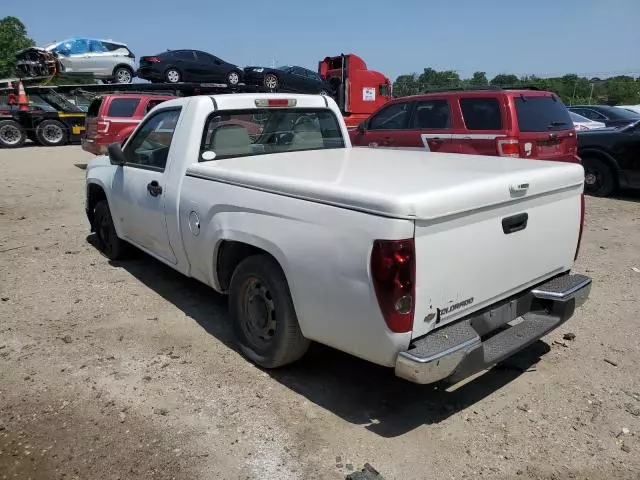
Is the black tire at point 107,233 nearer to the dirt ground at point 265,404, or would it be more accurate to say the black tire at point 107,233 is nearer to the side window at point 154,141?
the dirt ground at point 265,404

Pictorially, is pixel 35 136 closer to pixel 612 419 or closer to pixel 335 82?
pixel 335 82

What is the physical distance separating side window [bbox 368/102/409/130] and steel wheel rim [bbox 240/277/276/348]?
6.09 metres

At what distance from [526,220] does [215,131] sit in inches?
95.4

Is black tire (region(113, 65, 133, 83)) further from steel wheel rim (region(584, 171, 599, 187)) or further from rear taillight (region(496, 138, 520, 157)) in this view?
steel wheel rim (region(584, 171, 599, 187))

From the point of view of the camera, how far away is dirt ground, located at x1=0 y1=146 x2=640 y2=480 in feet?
8.84

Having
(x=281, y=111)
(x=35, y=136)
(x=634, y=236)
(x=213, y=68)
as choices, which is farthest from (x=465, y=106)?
(x=35, y=136)

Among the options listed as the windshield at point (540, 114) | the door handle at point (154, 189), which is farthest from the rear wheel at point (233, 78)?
the door handle at point (154, 189)

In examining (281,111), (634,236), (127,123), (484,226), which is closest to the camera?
(484,226)

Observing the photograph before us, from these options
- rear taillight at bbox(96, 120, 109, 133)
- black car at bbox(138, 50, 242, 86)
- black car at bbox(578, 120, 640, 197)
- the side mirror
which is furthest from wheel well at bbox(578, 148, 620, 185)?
black car at bbox(138, 50, 242, 86)

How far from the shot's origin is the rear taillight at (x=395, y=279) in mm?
2463

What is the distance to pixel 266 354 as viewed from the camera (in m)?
3.46

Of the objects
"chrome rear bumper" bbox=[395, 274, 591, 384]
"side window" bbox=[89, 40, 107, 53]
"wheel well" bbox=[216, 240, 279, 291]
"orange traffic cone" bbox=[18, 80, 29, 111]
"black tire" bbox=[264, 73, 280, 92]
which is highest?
"side window" bbox=[89, 40, 107, 53]

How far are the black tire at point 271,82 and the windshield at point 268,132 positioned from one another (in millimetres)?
14786

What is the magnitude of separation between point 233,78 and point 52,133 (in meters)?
6.59
